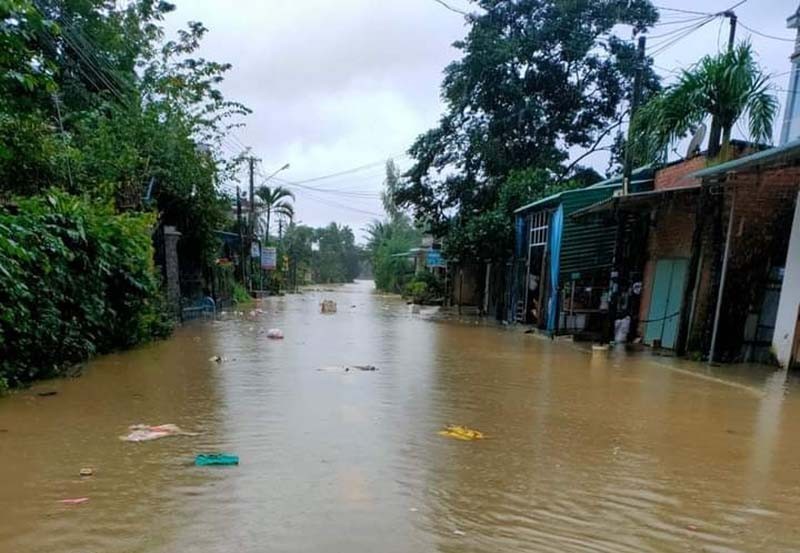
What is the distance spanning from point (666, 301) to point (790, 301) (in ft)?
10.1

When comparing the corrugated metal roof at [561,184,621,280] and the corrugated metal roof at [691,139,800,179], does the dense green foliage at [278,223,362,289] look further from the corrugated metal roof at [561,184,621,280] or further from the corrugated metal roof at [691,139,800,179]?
the corrugated metal roof at [691,139,800,179]

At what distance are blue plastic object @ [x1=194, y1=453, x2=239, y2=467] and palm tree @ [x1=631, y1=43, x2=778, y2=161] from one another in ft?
31.3

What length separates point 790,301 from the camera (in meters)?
8.68

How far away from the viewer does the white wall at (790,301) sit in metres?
8.60

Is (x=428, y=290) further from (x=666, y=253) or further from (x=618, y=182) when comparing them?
(x=666, y=253)

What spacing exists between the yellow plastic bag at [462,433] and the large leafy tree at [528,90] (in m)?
16.8

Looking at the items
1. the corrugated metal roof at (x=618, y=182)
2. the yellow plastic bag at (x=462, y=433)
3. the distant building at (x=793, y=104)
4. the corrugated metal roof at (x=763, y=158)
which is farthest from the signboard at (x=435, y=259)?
the yellow plastic bag at (x=462, y=433)

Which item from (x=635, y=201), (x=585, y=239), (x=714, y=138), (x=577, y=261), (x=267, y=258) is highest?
(x=714, y=138)

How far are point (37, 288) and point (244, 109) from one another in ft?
39.7

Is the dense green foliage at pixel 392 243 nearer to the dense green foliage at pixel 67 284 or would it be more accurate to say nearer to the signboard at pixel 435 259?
the signboard at pixel 435 259

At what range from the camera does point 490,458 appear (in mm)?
4293

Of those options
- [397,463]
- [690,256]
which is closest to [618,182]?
[690,256]

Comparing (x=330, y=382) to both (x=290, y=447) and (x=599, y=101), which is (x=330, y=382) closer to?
(x=290, y=447)

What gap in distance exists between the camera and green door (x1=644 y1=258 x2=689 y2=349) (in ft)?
37.2
